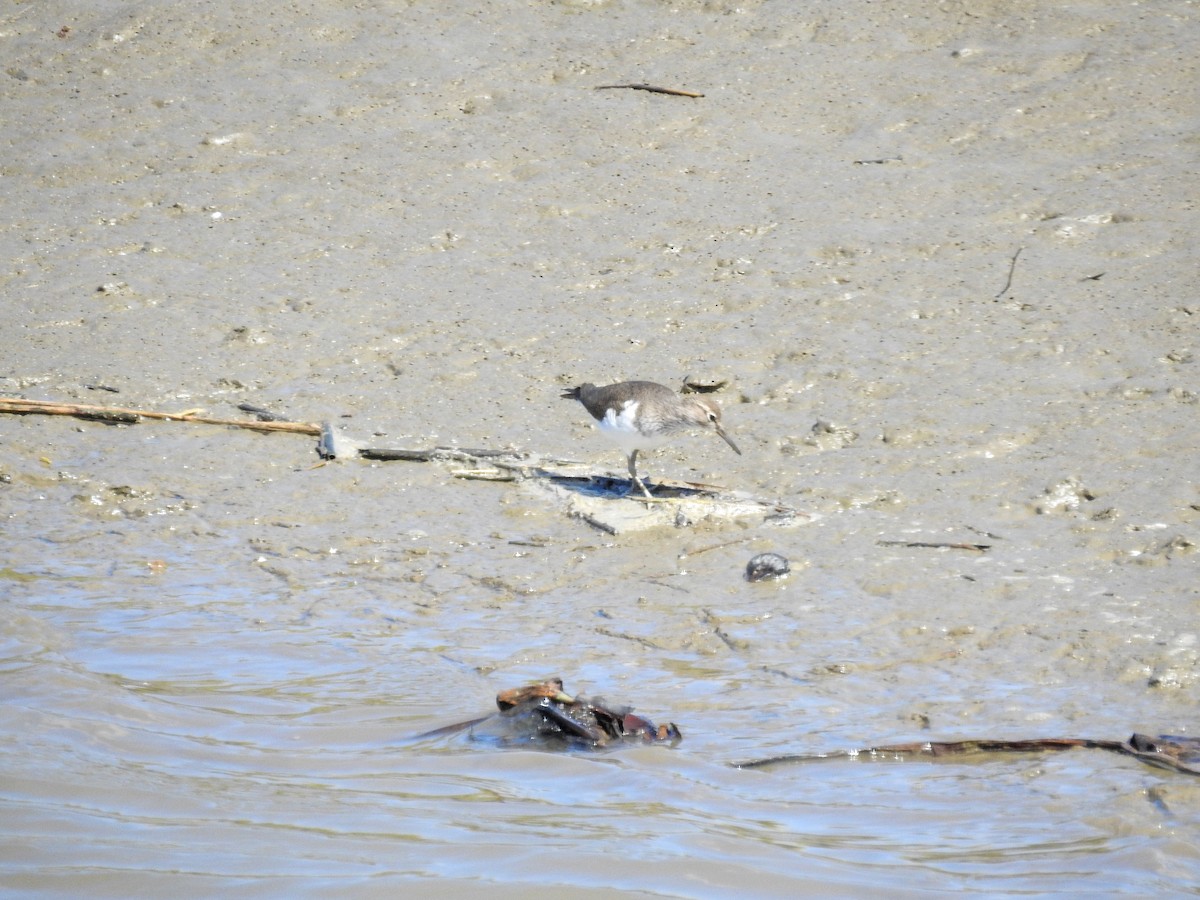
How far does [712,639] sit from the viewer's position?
21.4 feet

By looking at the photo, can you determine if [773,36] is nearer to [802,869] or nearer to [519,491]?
[519,491]

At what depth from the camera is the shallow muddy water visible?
4816 millimetres

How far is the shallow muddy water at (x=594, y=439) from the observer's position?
4.82m

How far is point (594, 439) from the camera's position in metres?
9.01

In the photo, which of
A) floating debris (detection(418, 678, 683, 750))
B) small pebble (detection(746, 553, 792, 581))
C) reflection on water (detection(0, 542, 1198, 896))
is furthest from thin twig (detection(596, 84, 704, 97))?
floating debris (detection(418, 678, 683, 750))

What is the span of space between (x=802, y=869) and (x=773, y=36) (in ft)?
32.6

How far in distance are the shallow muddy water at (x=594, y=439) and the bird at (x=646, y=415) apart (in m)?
0.51

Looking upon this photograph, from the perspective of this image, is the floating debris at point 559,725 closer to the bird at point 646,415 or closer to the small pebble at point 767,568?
the small pebble at point 767,568

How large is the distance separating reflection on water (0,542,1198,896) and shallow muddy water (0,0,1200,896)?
22 millimetres

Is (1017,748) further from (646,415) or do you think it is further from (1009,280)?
(1009,280)

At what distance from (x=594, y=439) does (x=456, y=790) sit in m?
4.20

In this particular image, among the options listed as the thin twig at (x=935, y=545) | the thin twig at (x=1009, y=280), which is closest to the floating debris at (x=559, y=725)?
the thin twig at (x=935, y=545)

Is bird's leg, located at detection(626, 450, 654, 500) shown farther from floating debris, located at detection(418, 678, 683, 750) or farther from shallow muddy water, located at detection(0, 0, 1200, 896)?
floating debris, located at detection(418, 678, 683, 750)

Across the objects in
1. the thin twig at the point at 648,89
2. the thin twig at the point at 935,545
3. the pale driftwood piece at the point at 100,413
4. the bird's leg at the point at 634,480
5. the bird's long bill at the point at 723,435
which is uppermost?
the thin twig at the point at 648,89
